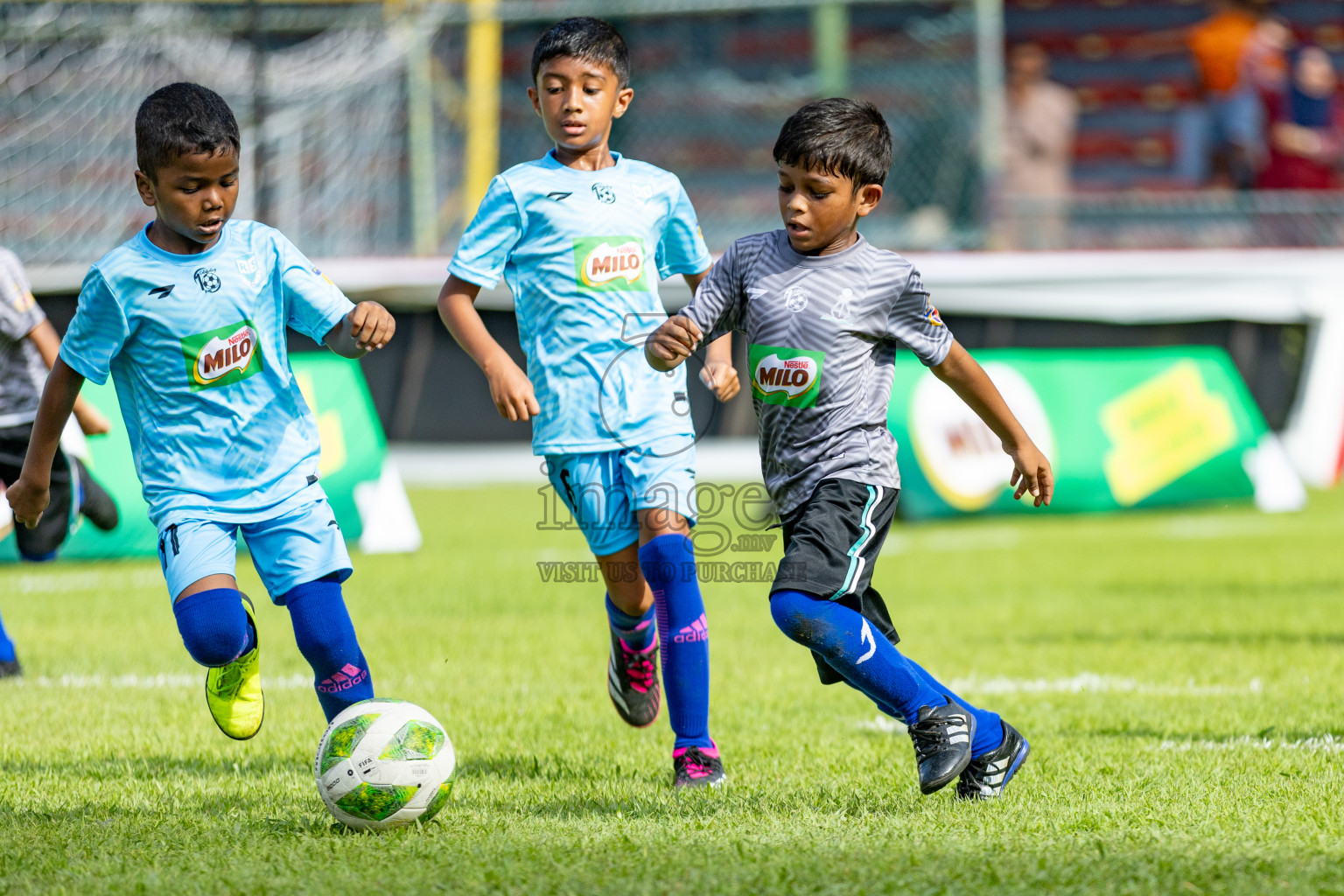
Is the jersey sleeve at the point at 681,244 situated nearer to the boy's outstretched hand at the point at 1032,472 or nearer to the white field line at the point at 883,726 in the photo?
the boy's outstretched hand at the point at 1032,472

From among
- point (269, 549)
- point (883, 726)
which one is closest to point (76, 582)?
point (269, 549)

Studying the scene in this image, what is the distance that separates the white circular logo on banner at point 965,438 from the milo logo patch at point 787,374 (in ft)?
24.0

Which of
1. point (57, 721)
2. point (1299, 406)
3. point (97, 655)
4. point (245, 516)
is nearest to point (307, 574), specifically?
point (245, 516)

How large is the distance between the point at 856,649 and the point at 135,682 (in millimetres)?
3492

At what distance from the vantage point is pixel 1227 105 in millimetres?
15641

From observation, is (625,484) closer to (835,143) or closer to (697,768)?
(697,768)

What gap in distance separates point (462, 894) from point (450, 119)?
11085 millimetres

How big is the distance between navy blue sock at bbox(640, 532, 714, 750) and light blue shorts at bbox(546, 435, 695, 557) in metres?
0.11

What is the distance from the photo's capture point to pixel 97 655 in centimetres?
689

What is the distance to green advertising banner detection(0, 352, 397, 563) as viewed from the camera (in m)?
9.59

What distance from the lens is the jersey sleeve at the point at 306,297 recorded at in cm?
431

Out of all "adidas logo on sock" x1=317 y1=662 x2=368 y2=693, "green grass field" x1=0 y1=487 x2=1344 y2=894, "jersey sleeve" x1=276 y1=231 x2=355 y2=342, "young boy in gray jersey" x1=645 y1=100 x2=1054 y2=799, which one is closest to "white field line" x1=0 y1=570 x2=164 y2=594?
"green grass field" x1=0 y1=487 x2=1344 y2=894

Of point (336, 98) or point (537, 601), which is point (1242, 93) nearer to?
point (336, 98)

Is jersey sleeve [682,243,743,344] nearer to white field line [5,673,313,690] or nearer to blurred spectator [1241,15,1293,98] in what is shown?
white field line [5,673,313,690]
